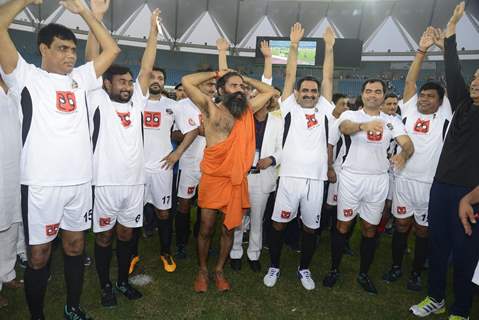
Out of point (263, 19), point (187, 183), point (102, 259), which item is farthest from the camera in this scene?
point (263, 19)

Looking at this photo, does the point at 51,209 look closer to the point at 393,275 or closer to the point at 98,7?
the point at 98,7

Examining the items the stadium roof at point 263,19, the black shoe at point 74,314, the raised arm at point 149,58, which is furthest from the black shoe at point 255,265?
the stadium roof at point 263,19

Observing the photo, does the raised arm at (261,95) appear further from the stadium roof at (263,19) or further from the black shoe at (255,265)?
the stadium roof at (263,19)

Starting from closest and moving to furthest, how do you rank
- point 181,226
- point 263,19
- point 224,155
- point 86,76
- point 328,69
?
point 86,76, point 224,155, point 328,69, point 181,226, point 263,19

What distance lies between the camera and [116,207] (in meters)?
3.36

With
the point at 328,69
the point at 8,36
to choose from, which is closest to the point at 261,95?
the point at 328,69

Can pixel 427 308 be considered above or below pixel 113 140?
below

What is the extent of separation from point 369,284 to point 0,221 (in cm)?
408

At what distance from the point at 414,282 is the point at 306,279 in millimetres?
1400

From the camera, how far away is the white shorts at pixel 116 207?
10.8ft

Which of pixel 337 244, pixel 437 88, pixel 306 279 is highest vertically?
pixel 437 88

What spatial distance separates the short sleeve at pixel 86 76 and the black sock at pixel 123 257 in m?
1.66

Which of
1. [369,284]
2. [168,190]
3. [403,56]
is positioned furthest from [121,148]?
[403,56]

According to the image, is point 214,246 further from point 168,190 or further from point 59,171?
point 59,171
